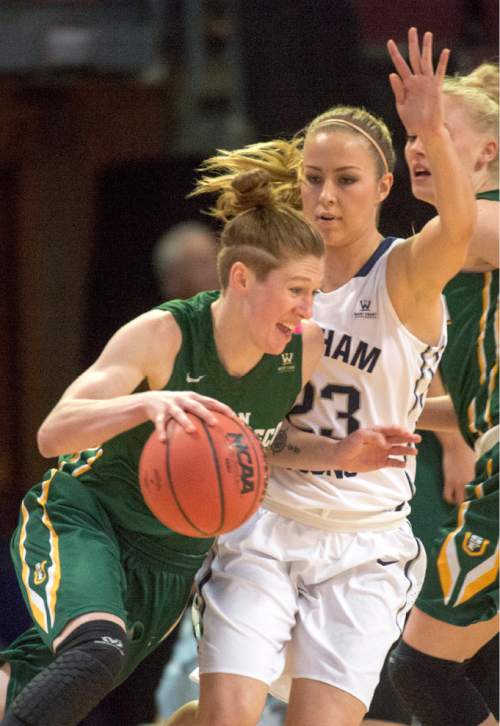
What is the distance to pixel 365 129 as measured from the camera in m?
4.20

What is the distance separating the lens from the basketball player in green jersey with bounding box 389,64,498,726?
13.9ft

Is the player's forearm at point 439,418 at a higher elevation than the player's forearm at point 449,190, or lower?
lower

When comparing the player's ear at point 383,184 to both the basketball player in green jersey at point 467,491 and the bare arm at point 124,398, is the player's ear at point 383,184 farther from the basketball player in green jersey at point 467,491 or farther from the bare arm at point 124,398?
the bare arm at point 124,398

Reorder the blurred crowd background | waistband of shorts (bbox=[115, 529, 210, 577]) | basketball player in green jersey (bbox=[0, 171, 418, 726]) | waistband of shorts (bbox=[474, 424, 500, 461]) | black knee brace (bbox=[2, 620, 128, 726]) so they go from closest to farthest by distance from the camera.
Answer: black knee brace (bbox=[2, 620, 128, 726])
basketball player in green jersey (bbox=[0, 171, 418, 726])
waistband of shorts (bbox=[115, 529, 210, 577])
waistband of shorts (bbox=[474, 424, 500, 461])
the blurred crowd background

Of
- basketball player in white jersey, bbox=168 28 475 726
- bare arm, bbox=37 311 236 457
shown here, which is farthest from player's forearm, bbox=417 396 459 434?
bare arm, bbox=37 311 236 457

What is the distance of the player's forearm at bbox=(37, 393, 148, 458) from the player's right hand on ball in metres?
0.03

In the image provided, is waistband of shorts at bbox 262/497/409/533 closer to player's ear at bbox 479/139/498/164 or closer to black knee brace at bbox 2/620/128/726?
black knee brace at bbox 2/620/128/726

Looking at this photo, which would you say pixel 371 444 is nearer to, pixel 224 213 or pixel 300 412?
pixel 300 412

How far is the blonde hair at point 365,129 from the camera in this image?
4180 millimetres

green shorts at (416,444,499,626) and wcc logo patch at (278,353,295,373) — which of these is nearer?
wcc logo patch at (278,353,295,373)

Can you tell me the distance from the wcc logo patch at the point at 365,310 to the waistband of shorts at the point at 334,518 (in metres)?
0.60

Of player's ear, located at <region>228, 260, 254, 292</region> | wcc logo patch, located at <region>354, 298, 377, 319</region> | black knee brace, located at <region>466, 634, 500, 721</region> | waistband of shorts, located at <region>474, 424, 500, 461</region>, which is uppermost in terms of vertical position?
player's ear, located at <region>228, 260, 254, 292</region>

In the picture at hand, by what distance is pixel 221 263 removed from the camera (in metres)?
3.94

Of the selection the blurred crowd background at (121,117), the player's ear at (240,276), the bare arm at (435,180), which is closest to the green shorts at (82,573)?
the player's ear at (240,276)
